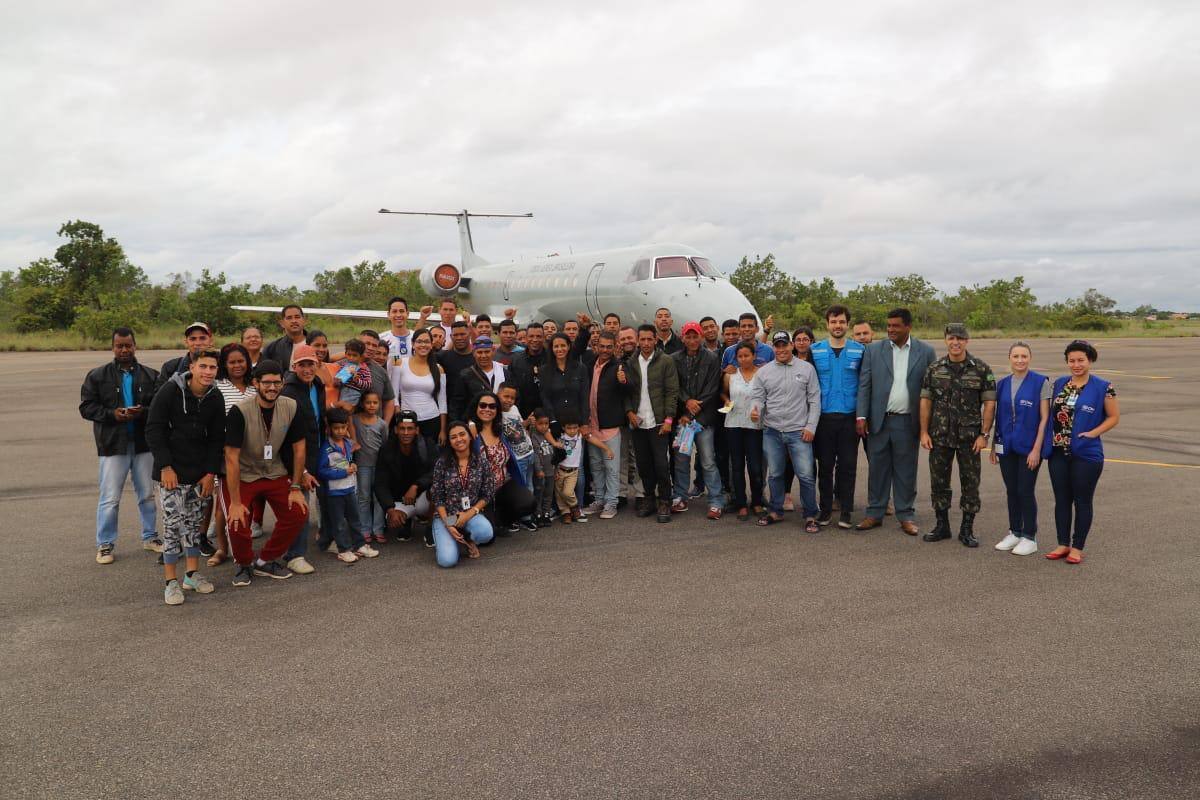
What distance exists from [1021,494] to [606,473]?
3778 mm

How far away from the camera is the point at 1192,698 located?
3.93 m

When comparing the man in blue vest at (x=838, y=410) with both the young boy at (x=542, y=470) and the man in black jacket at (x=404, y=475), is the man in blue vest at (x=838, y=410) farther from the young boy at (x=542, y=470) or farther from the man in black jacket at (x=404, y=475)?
the man in black jacket at (x=404, y=475)

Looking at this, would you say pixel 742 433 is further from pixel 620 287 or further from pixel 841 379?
pixel 620 287

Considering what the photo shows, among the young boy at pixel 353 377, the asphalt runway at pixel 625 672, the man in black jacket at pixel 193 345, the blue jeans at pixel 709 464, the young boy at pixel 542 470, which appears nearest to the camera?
the asphalt runway at pixel 625 672

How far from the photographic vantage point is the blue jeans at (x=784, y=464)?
23.6 feet

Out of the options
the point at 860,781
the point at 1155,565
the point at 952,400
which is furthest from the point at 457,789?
the point at 1155,565

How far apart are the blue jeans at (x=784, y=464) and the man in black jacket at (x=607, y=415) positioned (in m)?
1.46

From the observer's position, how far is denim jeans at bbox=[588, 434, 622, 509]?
25.4ft

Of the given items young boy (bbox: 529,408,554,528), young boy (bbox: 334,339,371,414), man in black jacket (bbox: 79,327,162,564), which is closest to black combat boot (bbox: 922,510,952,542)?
young boy (bbox: 529,408,554,528)

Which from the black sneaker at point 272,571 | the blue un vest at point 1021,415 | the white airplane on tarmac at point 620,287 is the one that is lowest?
the black sneaker at point 272,571

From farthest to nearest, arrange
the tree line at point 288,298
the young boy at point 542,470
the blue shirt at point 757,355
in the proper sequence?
the tree line at point 288,298
the blue shirt at point 757,355
the young boy at point 542,470

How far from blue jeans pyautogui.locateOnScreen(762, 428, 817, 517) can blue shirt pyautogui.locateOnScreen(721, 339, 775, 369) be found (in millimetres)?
882

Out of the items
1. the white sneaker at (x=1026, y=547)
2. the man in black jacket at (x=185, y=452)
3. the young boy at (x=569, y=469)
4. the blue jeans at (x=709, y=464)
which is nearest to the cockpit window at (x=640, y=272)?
the blue jeans at (x=709, y=464)

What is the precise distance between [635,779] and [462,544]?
3.40 metres
